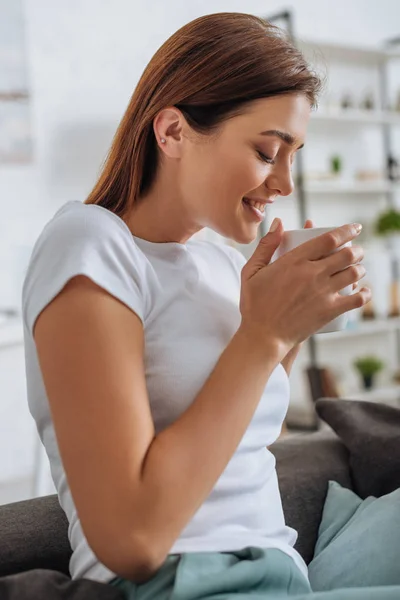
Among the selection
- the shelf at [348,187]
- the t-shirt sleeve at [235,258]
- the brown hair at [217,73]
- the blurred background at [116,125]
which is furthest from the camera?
the shelf at [348,187]

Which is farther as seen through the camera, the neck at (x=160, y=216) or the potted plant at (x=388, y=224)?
the potted plant at (x=388, y=224)

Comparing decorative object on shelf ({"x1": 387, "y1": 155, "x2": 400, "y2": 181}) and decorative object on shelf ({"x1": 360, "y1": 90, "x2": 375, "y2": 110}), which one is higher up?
decorative object on shelf ({"x1": 360, "y1": 90, "x2": 375, "y2": 110})

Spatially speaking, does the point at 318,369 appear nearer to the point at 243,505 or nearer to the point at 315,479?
the point at 315,479

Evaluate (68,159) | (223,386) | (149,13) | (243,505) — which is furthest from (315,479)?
(149,13)

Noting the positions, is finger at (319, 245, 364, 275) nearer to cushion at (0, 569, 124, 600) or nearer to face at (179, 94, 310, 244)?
face at (179, 94, 310, 244)

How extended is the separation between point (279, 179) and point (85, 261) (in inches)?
12.7

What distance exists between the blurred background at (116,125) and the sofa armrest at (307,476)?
148 centimetres

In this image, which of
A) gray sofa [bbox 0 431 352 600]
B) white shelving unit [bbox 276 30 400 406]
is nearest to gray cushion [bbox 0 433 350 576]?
gray sofa [bbox 0 431 352 600]

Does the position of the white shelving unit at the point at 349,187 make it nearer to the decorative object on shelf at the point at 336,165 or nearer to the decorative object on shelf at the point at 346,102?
the decorative object on shelf at the point at 336,165

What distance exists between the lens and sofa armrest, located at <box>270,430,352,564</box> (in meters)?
1.34

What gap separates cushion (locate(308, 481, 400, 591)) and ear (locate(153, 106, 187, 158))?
596mm

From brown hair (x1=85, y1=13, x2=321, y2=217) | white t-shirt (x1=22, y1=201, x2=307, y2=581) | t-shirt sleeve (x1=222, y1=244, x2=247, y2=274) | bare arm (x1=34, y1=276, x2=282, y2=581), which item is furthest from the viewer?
t-shirt sleeve (x1=222, y1=244, x2=247, y2=274)

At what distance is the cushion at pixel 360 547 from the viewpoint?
1.13 metres

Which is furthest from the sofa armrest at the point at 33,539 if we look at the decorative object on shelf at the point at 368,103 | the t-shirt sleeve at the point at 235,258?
the decorative object on shelf at the point at 368,103
